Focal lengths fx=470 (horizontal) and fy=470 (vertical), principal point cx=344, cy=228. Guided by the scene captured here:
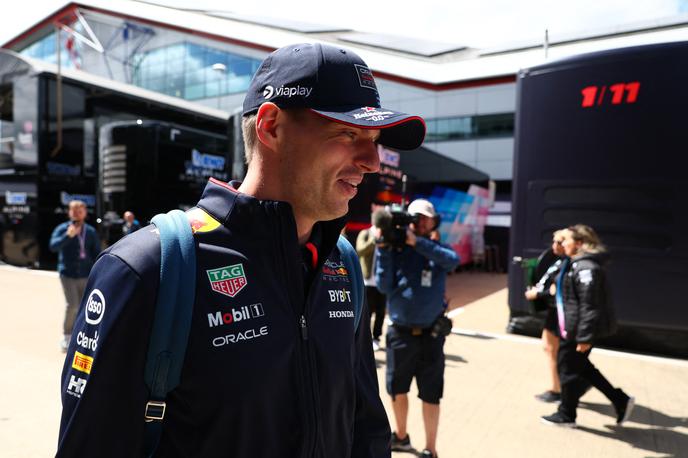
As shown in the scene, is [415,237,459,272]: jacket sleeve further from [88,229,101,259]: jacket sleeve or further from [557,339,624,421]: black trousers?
[88,229,101,259]: jacket sleeve

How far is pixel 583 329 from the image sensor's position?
14.0ft

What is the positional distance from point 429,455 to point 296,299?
287 cm

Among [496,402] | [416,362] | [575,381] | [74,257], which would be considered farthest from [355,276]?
[74,257]

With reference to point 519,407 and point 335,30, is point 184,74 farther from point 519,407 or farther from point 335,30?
point 519,407

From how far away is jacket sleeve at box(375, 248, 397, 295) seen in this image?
397 centimetres

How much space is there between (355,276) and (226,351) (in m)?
0.59

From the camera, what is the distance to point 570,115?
7336 millimetres

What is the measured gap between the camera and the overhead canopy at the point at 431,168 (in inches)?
559

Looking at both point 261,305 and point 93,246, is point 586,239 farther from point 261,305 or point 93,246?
point 93,246

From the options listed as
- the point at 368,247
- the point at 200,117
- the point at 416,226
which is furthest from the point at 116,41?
the point at 416,226

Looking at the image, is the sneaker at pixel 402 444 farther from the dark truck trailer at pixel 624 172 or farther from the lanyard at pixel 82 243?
the lanyard at pixel 82 243

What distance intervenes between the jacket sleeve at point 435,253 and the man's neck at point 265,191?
8.39 ft

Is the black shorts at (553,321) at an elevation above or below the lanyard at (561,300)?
below

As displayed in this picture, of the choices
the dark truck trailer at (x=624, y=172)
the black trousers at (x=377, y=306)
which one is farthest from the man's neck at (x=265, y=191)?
the dark truck trailer at (x=624, y=172)
